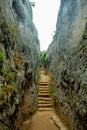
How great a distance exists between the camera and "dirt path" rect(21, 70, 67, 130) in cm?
988

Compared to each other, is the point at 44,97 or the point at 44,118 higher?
the point at 44,97

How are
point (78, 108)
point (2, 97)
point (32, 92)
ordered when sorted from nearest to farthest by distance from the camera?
point (2, 97) < point (78, 108) < point (32, 92)

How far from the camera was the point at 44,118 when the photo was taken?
11.0 meters

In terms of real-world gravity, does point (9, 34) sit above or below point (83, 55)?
above

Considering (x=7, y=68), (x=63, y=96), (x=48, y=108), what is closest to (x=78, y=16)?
(x=63, y=96)

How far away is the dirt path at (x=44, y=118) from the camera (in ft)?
32.4

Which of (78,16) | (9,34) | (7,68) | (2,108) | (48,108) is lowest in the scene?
(48,108)

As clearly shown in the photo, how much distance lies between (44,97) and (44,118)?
296cm

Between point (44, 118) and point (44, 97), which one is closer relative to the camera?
point (44, 118)

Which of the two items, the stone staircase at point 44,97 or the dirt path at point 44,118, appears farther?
the stone staircase at point 44,97

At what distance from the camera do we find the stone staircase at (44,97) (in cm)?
1270

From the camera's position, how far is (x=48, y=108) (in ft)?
40.9

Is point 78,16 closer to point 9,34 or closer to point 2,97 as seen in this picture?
point 9,34

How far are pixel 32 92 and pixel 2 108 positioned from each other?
20.3 ft
